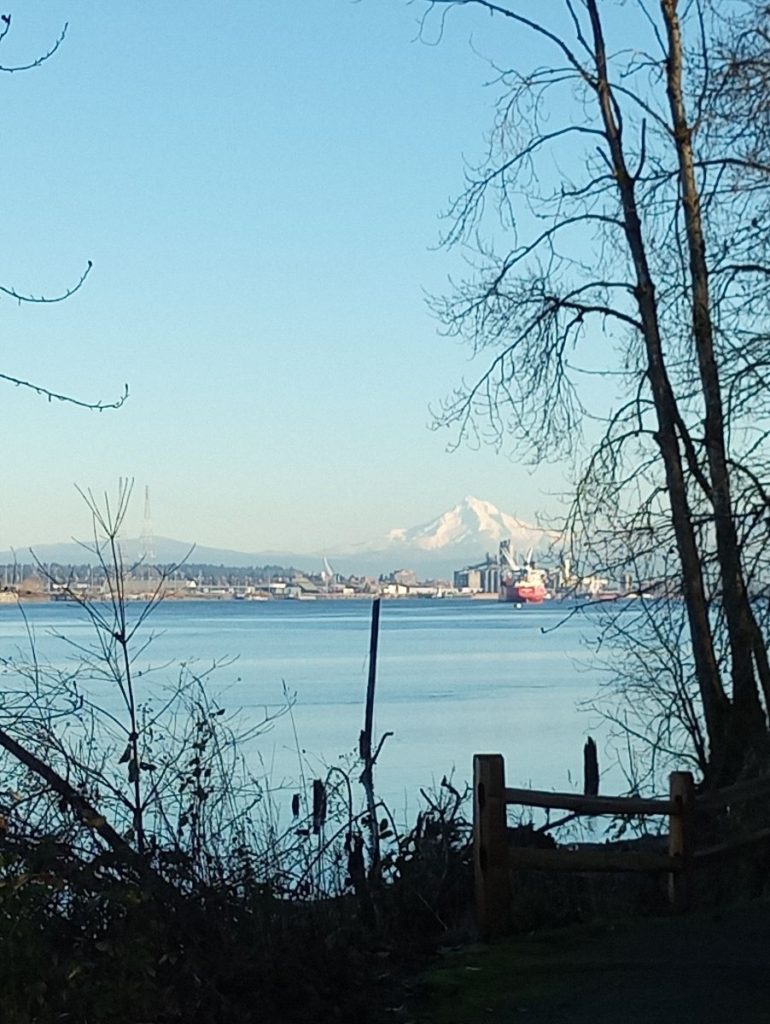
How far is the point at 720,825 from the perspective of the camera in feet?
44.8

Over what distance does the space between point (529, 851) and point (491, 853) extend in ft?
0.88

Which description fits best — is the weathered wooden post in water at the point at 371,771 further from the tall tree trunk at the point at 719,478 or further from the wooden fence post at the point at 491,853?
the tall tree trunk at the point at 719,478

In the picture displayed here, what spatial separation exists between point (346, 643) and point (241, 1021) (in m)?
87.3

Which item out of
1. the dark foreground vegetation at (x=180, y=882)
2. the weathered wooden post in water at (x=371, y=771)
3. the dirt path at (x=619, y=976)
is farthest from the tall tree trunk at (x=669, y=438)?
the dirt path at (x=619, y=976)

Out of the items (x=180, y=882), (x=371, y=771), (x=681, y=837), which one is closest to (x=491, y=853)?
(x=681, y=837)

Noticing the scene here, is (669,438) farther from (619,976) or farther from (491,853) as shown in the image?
(619,976)

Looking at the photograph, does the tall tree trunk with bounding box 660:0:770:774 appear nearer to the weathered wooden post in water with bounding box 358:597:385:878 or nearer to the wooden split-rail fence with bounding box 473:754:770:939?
the weathered wooden post in water with bounding box 358:597:385:878

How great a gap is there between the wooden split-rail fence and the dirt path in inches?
12.8

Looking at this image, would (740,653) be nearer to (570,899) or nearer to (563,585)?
(563,585)

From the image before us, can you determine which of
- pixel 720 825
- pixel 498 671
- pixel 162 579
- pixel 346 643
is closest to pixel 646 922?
pixel 720 825

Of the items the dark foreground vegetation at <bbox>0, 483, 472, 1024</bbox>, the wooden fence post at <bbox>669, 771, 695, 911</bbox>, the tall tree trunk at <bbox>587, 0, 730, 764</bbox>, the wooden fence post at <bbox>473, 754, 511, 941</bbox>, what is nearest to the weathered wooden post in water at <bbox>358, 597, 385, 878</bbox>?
the dark foreground vegetation at <bbox>0, 483, 472, 1024</bbox>

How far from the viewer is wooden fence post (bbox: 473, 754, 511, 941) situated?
10.8 metres

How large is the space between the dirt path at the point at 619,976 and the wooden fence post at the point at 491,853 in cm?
26

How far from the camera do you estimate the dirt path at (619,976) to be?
27.1 feet
